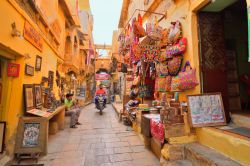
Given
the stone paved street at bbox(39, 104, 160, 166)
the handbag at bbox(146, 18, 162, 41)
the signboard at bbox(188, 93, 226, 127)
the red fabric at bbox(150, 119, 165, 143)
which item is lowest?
the stone paved street at bbox(39, 104, 160, 166)

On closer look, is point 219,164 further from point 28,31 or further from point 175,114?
point 28,31

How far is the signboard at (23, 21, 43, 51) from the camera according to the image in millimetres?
3348

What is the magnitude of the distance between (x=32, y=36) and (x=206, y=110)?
418 cm

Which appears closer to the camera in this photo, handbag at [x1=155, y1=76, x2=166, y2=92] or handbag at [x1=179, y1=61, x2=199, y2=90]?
handbag at [x1=179, y1=61, x2=199, y2=90]

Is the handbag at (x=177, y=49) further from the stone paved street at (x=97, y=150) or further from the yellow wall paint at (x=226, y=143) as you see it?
the stone paved street at (x=97, y=150)

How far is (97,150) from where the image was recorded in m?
3.70

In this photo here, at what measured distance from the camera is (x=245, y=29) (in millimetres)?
4176

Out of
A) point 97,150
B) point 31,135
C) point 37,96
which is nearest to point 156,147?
point 97,150

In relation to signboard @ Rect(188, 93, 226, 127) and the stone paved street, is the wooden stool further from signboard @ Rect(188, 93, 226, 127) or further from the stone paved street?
signboard @ Rect(188, 93, 226, 127)

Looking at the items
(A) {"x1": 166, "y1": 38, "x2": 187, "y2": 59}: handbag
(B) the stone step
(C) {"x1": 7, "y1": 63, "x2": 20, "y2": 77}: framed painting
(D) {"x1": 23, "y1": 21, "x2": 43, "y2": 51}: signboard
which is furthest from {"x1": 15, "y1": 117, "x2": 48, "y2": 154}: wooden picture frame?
(A) {"x1": 166, "y1": 38, "x2": 187, "y2": 59}: handbag

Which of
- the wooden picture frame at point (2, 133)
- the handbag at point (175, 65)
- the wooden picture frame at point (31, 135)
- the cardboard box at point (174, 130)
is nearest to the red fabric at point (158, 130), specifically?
the cardboard box at point (174, 130)

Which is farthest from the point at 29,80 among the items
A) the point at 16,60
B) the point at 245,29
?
the point at 245,29

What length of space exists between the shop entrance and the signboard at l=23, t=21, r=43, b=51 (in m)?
3.81

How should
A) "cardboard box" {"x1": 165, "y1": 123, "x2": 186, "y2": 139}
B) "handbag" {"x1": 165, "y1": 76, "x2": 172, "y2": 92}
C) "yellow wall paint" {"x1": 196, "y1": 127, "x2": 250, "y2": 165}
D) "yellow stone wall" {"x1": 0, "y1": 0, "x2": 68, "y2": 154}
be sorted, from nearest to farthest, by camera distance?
"yellow wall paint" {"x1": 196, "y1": 127, "x2": 250, "y2": 165} → "yellow stone wall" {"x1": 0, "y1": 0, "x2": 68, "y2": 154} → "cardboard box" {"x1": 165, "y1": 123, "x2": 186, "y2": 139} → "handbag" {"x1": 165, "y1": 76, "x2": 172, "y2": 92}
